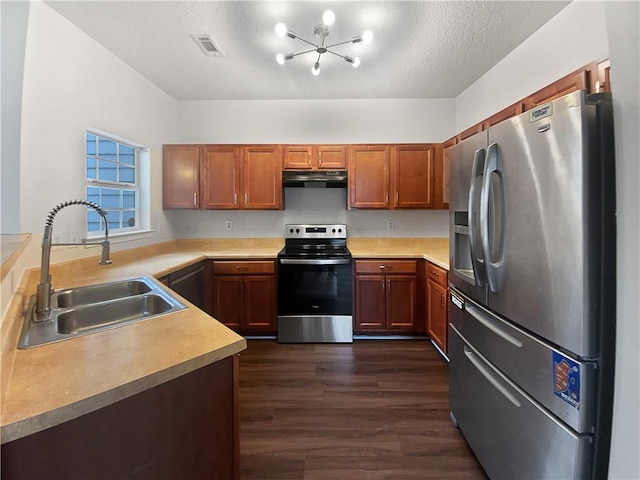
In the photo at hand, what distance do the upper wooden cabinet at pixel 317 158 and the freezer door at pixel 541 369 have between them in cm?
235

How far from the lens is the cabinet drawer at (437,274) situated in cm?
273

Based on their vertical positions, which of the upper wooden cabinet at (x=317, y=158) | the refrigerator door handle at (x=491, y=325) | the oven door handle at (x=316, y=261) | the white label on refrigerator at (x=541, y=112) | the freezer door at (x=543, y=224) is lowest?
the refrigerator door handle at (x=491, y=325)

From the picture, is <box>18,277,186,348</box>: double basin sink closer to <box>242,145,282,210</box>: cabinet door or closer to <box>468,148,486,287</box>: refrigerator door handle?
<box>468,148,486,287</box>: refrigerator door handle

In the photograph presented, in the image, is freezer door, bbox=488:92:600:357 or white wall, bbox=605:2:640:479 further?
freezer door, bbox=488:92:600:357

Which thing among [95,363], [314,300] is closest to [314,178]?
[314,300]

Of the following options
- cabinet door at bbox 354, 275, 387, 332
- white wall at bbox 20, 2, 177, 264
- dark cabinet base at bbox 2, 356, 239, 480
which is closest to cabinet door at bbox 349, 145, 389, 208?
cabinet door at bbox 354, 275, 387, 332

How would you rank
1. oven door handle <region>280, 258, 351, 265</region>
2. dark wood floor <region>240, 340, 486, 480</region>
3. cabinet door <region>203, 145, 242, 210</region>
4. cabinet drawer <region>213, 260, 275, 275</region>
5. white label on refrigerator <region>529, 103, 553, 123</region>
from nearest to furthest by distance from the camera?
white label on refrigerator <region>529, 103, 553, 123</region> < dark wood floor <region>240, 340, 486, 480</region> < oven door handle <region>280, 258, 351, 265</region> < cabinet drawer <region>213, 260, 275, 275</region> < cabinet door <region>203, 145, 242, 210</region>

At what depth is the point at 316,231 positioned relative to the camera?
3766mm

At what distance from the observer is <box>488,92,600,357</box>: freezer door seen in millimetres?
1020

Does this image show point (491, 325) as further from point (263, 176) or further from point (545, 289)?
point (263, 176)

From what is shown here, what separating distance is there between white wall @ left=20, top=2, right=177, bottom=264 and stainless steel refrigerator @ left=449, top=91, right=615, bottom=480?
257 cm

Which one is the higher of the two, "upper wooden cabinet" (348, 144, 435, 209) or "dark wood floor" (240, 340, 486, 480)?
"upper wooden cabinet" (348, 144, 435, 209)

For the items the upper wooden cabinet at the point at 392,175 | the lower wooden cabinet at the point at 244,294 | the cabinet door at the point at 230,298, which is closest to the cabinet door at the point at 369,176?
the upper wooden cabinet at the point at 392,175

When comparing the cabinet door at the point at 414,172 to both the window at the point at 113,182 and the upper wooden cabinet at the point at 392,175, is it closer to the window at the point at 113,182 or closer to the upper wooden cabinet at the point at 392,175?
the upper wooden cabinet at the point at 392,175
